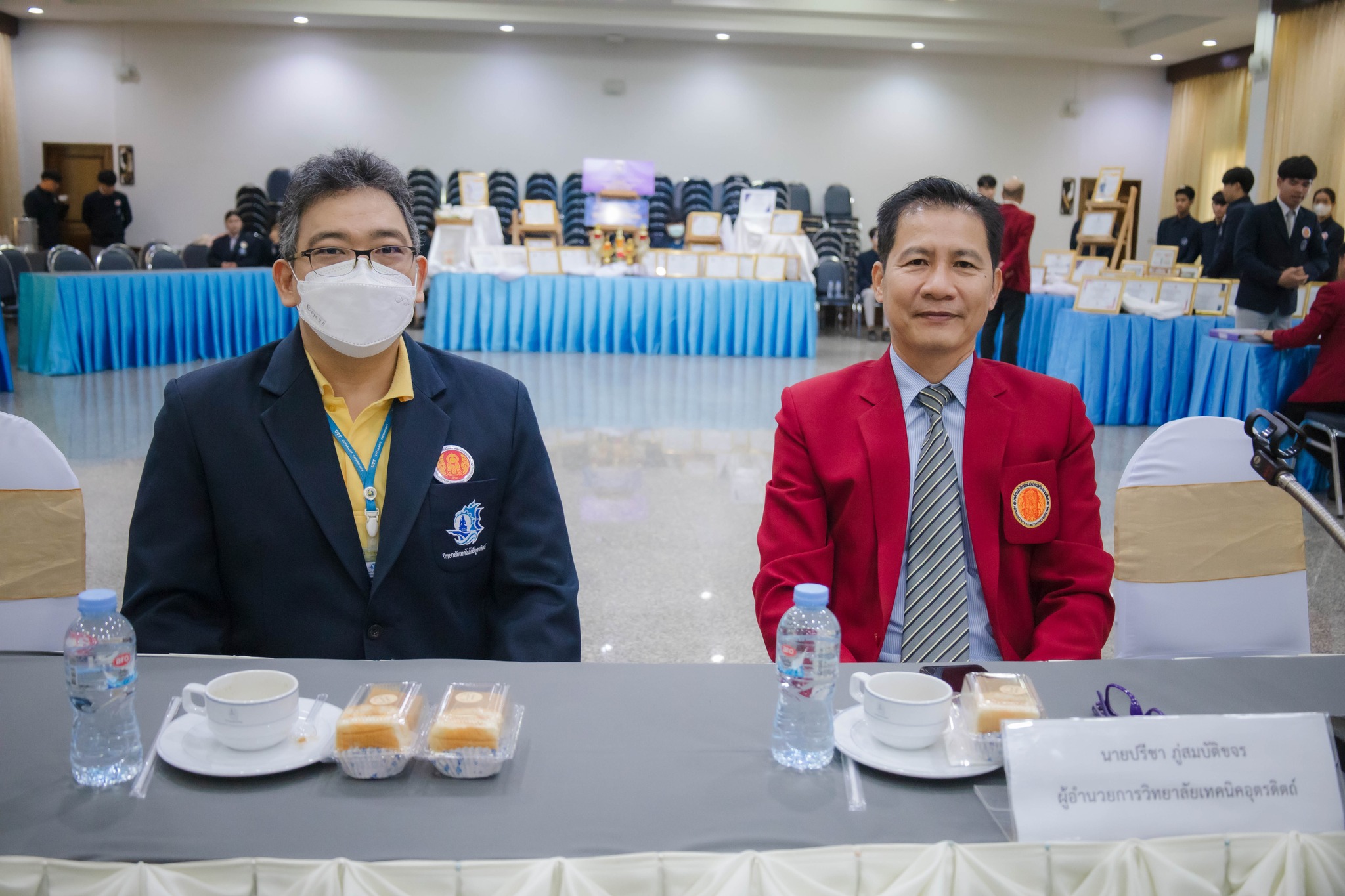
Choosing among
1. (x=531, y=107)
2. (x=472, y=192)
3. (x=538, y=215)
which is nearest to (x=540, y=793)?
(x=538, y=215)

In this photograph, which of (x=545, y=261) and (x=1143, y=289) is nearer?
(x=1143, y=289)

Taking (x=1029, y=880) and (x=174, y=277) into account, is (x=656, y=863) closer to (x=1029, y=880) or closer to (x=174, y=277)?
(x=1029, y=880)

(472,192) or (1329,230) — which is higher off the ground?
(472,192)

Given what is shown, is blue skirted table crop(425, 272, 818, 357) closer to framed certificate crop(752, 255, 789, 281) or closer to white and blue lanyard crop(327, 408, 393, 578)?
framed certificate crop(752, 255, 789, 281)

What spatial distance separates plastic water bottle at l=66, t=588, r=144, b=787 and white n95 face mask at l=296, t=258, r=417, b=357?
0.65 meters

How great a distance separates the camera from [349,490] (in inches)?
61.3

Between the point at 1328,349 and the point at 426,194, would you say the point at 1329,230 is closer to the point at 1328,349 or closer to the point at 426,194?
the point at 1328,349

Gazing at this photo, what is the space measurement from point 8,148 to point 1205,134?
1663cm

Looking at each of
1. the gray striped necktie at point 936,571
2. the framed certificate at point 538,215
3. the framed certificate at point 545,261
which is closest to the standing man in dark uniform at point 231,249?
the framed certificate at point 538,215

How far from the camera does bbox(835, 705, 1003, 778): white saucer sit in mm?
951

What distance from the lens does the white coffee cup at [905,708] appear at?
0.99 m

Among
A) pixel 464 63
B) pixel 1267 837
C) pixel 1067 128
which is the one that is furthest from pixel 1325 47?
pixel 1267 837

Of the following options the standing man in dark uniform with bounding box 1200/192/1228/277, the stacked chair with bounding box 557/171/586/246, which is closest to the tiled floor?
the standing man in dark uniform with bounding box 1200/192/1228/277

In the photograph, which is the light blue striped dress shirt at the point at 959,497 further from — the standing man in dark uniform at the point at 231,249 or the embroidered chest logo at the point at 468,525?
the standing man in dark uniform at the point at 231,249
